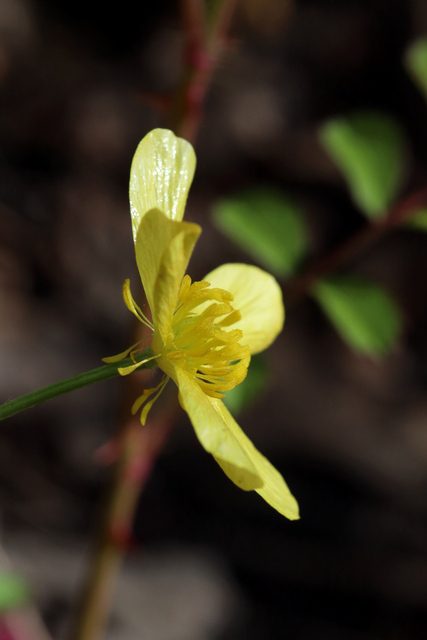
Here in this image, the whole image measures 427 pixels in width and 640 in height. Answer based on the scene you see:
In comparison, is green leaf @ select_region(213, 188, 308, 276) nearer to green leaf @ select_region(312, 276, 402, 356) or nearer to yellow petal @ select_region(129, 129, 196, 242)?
green leaf @ select_region(312, 276, 402, 356)

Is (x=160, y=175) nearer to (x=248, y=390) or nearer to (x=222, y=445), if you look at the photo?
(x=222, y=445)

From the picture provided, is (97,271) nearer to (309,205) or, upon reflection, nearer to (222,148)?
(222,148)

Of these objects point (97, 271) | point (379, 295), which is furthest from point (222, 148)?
point (379, 295)

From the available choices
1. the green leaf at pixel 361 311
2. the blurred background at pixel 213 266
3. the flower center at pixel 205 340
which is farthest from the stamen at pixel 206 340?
the blurred background at pixel 213 266

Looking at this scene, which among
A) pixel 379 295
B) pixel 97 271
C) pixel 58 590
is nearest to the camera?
pixel 379 295

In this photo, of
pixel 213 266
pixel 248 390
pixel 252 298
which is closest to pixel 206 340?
pixel 252 298
